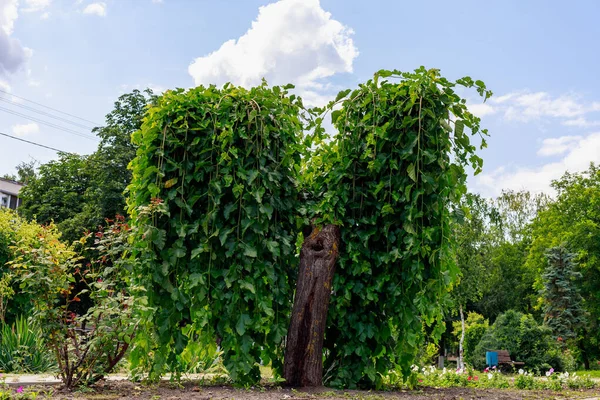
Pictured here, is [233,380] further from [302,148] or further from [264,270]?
[302,148]

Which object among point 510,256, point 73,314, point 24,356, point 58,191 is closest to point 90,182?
point 58,191

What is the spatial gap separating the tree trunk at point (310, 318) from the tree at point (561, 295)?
69.9ft

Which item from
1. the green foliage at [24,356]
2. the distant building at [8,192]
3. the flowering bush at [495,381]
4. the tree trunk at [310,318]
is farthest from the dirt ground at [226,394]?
the distant building at [8,192]

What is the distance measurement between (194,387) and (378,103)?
3305 millimetres

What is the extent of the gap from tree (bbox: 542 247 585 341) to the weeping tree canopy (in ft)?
67.8

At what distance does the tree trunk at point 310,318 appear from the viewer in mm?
5324

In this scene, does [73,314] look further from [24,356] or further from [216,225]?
[24,356]

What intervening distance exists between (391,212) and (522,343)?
986cm

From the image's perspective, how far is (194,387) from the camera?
16.8 ft

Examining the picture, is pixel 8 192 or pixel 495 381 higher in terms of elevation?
pixel 8 192

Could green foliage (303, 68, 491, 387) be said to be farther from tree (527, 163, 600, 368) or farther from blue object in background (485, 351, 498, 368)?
tree (527, 163, 600, 368)

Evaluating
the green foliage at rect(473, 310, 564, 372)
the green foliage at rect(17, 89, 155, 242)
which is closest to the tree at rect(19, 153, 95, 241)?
the green foliage at rect(17, 89, 155, 242)

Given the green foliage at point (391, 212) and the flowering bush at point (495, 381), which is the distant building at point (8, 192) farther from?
the green foliage at point (391, 212)

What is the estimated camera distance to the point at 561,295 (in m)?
24.2
